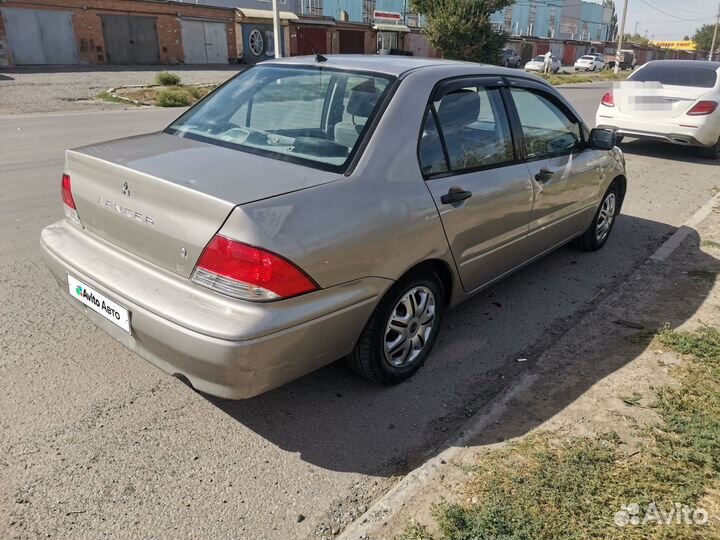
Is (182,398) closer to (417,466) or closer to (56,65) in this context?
(417,466)

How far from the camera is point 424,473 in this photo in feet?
8.42

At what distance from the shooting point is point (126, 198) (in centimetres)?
280

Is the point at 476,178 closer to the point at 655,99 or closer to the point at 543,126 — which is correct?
the point at 543,126

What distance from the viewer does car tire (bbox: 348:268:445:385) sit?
9.87 ft

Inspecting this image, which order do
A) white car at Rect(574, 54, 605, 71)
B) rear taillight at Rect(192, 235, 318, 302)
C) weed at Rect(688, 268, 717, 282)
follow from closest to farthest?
rear taillight at Rect(192, 235, 318, 302)
weed at Rect(688, 268, 717, 282)
white car at Rect(574, 54, 605, 71)

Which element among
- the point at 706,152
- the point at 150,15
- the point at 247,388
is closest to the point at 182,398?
the point at 247,388

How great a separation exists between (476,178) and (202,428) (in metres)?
2.06

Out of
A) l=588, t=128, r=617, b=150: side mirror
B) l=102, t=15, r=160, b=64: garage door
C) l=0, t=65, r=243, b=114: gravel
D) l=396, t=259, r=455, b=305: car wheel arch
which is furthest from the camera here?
l=102, t=15, r=160, b=64: garage door

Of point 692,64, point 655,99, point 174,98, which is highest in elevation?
point 692,64

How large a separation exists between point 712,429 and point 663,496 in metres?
0.62

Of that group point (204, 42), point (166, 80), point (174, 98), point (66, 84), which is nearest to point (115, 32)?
point (204, 42)

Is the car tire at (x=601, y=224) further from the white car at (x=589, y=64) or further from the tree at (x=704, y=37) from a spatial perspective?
the tree at (x=704, y=37)

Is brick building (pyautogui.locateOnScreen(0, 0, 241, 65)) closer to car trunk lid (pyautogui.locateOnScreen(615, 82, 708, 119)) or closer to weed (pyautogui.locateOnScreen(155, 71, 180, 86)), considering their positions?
weed (pyautogui.locateOnScreen(155, 71, 180, 86))

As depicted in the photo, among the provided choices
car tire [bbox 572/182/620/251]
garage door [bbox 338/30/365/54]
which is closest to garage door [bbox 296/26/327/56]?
garage door [bbox 338/30/365/54]
